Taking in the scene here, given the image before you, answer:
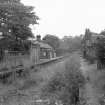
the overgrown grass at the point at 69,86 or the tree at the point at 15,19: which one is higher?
the tree at the point at 15,19

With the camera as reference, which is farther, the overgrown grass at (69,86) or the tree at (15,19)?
the tree at (15,19)

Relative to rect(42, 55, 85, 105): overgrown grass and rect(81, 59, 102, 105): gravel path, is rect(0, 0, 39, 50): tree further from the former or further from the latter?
rect(81, 59, 102, 105): gravel path

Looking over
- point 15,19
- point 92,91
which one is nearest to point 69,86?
point 92,91

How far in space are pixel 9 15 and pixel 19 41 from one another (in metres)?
2.81

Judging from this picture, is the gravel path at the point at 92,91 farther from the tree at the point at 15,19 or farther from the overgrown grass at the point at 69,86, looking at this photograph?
the tree at the point at 15,19

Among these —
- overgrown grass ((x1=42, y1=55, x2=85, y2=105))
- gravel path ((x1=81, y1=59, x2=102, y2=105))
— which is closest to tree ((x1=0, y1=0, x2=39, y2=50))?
overgrown grass ((x1=42, y1=55, x2=85, y2=105))

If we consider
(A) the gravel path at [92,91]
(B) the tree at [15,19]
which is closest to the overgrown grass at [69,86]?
(A) the gravel path at [92,91]

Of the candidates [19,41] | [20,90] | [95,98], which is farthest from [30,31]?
[95,98]

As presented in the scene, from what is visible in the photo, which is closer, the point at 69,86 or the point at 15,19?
the point at 69,86

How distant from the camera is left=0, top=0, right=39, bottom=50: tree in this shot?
11284 mm

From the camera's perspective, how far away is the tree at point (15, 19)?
1128cm

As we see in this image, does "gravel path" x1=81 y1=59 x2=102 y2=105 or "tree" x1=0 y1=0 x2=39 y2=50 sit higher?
"tree" x1=0 y1=0 x2=39 y2=50

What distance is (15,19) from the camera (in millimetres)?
11641

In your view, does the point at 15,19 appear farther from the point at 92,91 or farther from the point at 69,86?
the point at 92,91
